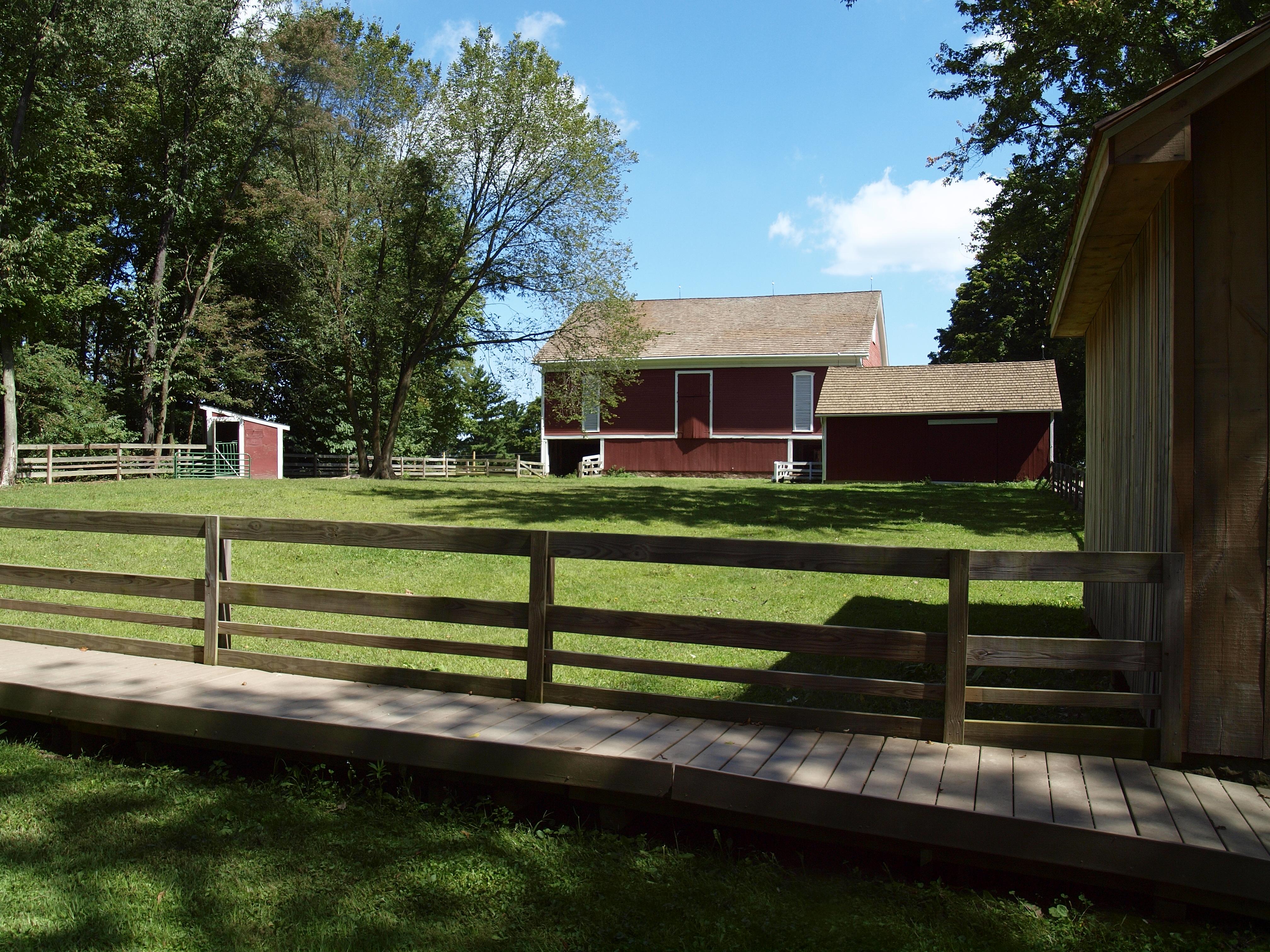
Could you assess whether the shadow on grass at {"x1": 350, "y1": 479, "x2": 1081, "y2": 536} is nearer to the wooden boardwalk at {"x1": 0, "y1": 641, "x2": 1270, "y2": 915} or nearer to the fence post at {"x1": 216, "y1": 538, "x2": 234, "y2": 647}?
the fence post at {"x1": 216, "y1": 538, "x2": 234, "y2": 647}

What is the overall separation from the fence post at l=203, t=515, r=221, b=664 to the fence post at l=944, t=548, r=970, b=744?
13.6ft

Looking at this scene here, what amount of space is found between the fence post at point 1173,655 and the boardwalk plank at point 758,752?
1.62 metres

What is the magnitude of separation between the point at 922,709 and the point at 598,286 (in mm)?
25466

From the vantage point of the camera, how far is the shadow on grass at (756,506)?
15508 mm

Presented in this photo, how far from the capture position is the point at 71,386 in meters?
31.3

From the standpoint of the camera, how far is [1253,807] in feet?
11.9

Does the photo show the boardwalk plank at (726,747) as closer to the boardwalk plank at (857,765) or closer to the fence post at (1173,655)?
the boardwalk plank at (857,765)

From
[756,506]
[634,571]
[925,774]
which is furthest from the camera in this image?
[756,506]

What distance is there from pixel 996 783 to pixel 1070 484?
1700cm

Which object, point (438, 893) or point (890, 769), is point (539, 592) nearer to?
point (438, 893)

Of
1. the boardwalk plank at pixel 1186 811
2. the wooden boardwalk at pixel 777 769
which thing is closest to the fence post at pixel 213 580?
the wooden boardwalk at pixel 777 769

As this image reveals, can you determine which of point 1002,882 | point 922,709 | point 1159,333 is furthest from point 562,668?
point 1159,333

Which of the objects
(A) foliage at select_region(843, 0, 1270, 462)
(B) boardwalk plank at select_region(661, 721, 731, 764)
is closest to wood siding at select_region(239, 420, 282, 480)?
(A) foliage at select_region(843, 0, 1270, 462)

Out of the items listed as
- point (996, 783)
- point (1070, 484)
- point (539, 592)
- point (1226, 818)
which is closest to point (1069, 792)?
point (996, 783)
